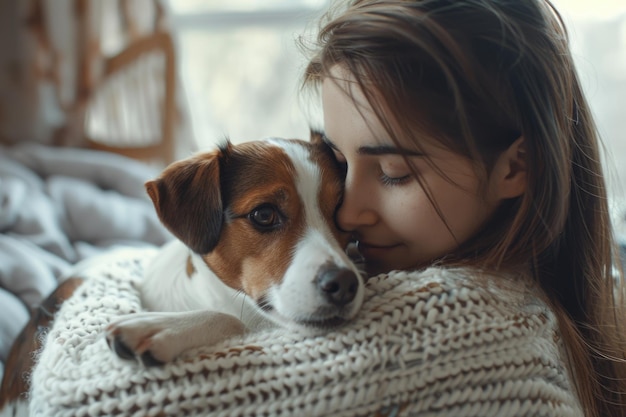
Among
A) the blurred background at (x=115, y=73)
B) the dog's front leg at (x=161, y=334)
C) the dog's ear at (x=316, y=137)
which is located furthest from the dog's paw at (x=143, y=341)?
the blurred background at (x=115, y=73)

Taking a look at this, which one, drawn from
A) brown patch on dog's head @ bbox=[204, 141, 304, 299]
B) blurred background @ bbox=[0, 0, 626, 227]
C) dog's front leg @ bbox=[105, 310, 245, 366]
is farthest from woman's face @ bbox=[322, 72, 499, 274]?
blurred background @ bbox=[0, 0, 626, 227]

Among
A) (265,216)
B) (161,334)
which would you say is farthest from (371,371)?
(265,216)

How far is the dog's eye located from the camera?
4.15 feet

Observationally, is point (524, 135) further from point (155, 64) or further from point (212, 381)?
point (155, 64)

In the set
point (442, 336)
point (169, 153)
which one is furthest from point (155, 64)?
point (442, 336)

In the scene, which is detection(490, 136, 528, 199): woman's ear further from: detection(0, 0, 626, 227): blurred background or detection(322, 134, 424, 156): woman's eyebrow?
detection(0, 0, 626, 227): blurred background

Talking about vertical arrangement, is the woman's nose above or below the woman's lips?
above

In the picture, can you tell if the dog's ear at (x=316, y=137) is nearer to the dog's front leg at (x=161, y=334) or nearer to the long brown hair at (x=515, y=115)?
the long brown hair at (x=515, y=115)

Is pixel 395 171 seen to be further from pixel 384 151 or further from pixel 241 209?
pixel 241 209

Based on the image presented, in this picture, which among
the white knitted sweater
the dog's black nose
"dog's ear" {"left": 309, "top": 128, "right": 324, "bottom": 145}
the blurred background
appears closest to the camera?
the white knitted sweater

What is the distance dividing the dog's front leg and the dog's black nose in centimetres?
18

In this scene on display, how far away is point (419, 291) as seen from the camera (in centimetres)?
103

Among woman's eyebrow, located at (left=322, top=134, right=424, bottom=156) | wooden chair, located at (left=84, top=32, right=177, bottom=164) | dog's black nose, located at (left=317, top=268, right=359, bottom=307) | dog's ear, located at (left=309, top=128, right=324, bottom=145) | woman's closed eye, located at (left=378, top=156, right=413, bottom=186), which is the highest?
woman's eyebrow, located at (left=322, top=134, right=424, bottom=156)

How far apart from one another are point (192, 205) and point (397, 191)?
41cm
